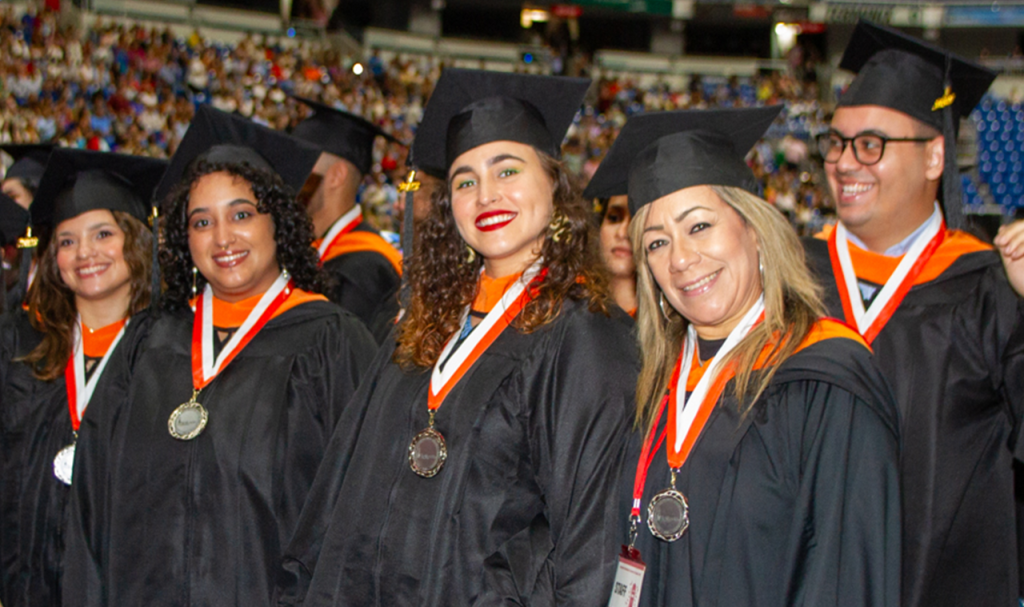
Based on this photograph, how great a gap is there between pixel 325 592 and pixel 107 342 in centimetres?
171

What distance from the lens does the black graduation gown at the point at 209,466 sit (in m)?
2.71

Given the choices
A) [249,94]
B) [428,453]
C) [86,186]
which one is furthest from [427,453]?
[249,94]

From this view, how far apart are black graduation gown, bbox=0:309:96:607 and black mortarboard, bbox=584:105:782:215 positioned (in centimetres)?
A: 236

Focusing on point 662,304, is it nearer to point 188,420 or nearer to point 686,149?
point 686,149

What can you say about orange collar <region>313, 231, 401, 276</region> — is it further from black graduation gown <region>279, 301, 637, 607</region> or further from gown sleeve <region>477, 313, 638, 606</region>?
gown sleeve <region>477, 313, 638, 606</region>

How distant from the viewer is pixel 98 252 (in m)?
3.44

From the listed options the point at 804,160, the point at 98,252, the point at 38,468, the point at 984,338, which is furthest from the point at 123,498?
the point at 804,160

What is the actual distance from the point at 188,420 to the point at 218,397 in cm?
11

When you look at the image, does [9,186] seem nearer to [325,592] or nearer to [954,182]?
[325,592]

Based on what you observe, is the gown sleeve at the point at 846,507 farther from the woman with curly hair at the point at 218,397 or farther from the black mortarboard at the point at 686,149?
the woman with curly hair at the point at 218,397

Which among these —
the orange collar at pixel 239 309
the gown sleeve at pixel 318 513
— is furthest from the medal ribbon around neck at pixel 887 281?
the orange collar at pixel 239 309

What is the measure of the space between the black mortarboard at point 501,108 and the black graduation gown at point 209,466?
33.0 inches

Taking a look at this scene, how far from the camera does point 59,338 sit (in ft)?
11.4

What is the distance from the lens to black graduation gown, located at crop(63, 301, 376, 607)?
8.90 feet
